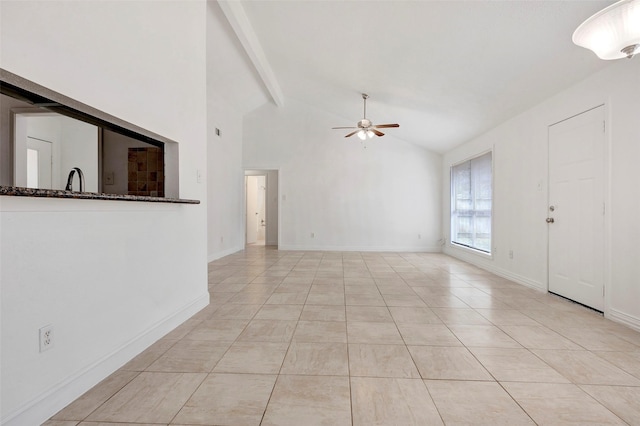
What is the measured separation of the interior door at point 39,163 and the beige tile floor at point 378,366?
108 cm

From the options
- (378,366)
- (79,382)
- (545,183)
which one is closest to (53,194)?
(79,382)

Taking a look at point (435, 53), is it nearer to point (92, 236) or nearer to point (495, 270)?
point (495, 270)

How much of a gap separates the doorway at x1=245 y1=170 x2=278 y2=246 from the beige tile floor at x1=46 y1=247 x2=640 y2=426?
17.4ft

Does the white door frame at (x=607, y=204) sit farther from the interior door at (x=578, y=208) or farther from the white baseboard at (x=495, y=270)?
the white baseboard at (x=495, y=270)

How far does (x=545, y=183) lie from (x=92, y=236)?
14.5ft

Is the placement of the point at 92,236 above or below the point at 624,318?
above

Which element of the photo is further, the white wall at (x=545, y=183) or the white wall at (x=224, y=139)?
the white wall at (x=224, y=139)

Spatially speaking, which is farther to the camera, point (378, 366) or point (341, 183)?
point (341, 183)

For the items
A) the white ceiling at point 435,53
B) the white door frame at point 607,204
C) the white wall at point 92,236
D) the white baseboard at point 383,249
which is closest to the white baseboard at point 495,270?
the white baseboard at point 383,249

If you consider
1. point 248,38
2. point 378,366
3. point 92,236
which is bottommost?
point 378,366

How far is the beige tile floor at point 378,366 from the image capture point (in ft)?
4.54

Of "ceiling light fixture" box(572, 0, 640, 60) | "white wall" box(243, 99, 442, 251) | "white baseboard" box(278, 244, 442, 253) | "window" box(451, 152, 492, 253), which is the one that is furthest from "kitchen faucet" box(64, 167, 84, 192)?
"white baseboard" box(278, 244, 442, 253)

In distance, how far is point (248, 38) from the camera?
4.16 meters

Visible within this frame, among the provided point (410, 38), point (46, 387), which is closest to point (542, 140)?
point (410, 38)
